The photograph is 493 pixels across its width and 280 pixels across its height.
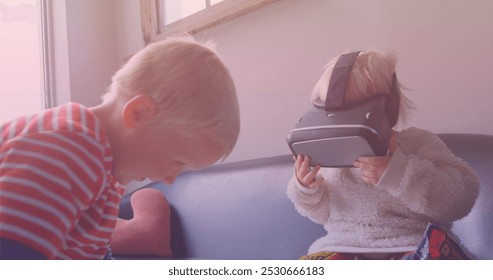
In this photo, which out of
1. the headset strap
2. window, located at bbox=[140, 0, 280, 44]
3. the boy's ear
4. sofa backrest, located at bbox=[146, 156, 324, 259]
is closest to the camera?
the boy's ear

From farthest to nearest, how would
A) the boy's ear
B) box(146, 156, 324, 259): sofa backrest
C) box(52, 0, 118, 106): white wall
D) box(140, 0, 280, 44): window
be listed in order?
1. box(52, 0, 118, 106): white wall
2. box(140, 0, 280, 44): window
3. box(146, 156, 324, 259): sofa backrest
4. the boy's ear

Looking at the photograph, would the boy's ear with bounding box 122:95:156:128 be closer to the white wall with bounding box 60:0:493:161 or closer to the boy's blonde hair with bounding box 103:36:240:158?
the boy's blonde hair with bounding box 103:36:240:158

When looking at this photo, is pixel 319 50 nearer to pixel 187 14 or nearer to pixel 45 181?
pixel 187 14

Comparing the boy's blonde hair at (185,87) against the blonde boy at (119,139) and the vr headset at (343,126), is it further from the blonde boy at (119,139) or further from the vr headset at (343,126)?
the vr headset at (343,126)

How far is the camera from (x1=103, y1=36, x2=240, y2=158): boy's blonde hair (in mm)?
429

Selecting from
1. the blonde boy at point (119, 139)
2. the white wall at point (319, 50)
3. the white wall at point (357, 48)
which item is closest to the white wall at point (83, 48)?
the white wall at point (319, 50)

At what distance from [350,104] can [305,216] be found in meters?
0.21

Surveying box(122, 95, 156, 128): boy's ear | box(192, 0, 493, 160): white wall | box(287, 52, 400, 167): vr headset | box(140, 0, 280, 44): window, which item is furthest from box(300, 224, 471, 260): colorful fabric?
box(140, 0, 280, 44): window

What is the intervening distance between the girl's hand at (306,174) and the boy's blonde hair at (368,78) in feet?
0.28

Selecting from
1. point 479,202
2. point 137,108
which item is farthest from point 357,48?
point 137,108

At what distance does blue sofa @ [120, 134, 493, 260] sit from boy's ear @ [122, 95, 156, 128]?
27cm

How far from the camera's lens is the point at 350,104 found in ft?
1.70

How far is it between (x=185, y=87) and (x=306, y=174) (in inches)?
9.4

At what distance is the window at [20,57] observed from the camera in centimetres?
80
